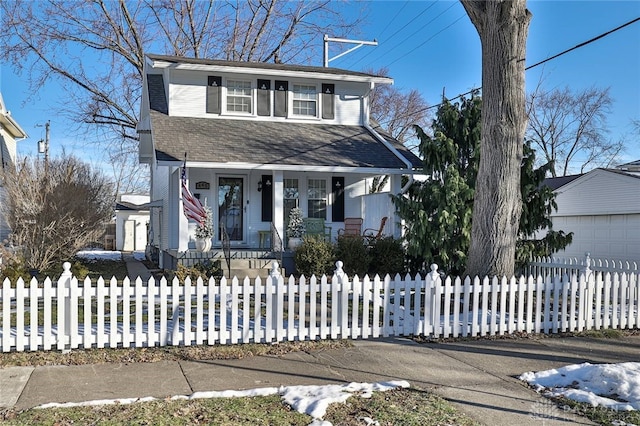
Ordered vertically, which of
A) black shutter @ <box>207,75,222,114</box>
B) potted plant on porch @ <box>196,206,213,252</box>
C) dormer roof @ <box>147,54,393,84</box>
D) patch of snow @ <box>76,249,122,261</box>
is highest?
dormer roof @ <box>147,54,393,84</box>

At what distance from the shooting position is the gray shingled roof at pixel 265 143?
13.5 m

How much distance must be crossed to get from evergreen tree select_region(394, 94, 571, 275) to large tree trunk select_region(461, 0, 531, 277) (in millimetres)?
2262

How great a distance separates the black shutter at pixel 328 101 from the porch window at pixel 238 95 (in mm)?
2413

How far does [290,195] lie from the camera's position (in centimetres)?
1586

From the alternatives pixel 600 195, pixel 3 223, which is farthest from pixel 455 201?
pixel 3 223

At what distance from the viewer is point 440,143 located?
38.3 feet

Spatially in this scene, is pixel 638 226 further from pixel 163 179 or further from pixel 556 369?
pixel 163 179

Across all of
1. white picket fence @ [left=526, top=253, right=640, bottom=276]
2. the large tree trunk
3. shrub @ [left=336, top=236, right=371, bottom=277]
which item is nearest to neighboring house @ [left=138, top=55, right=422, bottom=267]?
shrub @ [left=336, top=236, right=371, bottom=277]

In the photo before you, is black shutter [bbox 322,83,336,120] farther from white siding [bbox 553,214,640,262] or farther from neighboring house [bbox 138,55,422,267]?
white siding [bbox 553,214,640,262]

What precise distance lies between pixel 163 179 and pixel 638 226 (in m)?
16.5

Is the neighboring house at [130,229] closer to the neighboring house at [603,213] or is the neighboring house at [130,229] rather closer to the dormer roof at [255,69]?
the dormer roof at [255,69]

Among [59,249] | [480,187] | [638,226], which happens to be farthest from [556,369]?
[638,226]

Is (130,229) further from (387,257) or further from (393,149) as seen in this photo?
(387,257)

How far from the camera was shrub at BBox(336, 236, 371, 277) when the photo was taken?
1253 centimetres
